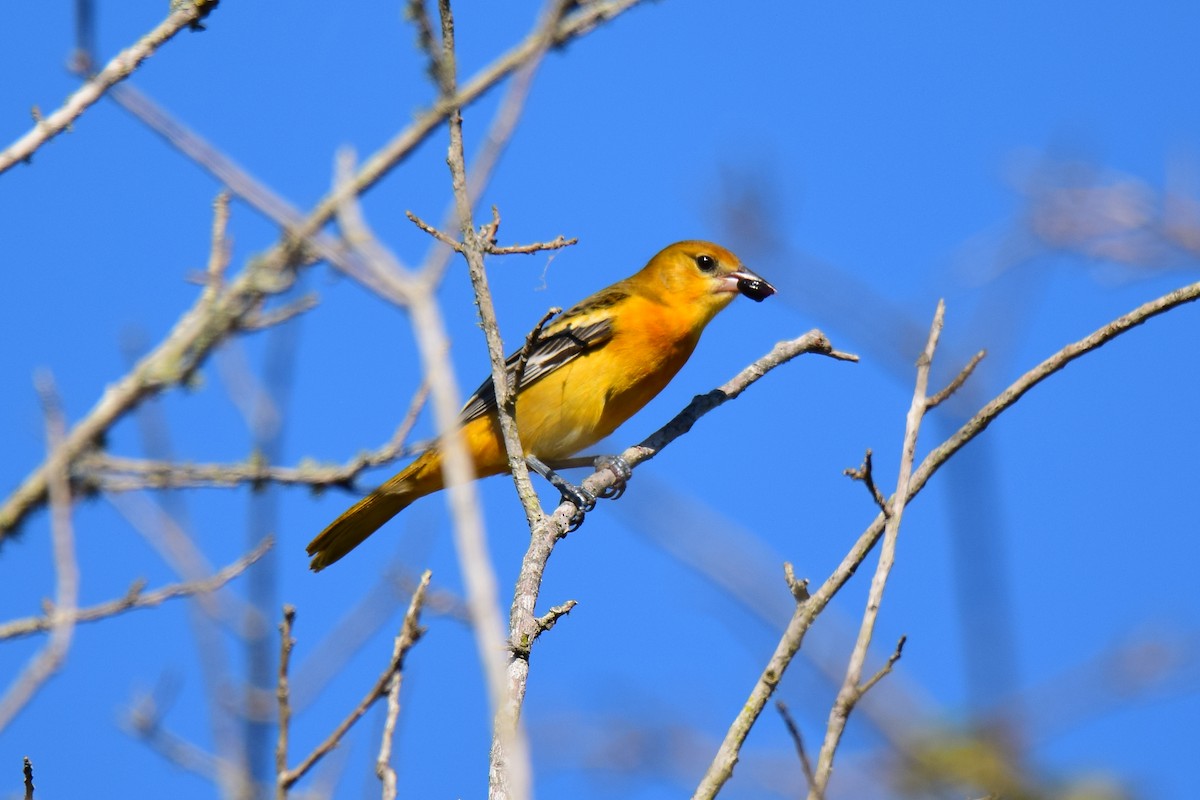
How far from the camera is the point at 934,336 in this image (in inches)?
103

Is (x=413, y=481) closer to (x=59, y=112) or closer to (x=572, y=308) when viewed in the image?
(x=572, y=308)

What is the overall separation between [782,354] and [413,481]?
6.18ft

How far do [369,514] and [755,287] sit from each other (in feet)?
7.74

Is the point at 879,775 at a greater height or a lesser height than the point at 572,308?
lesser

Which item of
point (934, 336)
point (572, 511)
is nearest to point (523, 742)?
point (934, 336)

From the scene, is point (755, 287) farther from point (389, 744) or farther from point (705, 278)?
point (389, 744)

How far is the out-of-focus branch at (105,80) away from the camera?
240 cm

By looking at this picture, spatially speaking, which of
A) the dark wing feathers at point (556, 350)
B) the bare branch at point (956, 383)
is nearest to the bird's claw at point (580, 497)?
the dark wing feathers at point (556, 350)

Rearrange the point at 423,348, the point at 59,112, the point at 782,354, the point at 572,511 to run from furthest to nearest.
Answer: the point at 782,354
the point at 572,511
the point at 59,112
the point at 423,348

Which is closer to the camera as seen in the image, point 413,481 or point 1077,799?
point 1077,799

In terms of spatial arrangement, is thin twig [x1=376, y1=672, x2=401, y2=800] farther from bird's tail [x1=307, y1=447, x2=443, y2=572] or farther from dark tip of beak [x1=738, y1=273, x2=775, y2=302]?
dark tip of beak [x1=738, y1=273, x2=775, y2=302]

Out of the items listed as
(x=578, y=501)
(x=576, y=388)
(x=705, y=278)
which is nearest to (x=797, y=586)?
(x=578, y=501)

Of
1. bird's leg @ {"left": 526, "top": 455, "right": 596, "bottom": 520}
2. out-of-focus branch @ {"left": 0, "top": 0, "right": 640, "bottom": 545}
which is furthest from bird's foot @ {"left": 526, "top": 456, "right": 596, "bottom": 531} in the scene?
out-of-focus branch @ {"left": 0, "top": 0, "right": 640, "bottom": 545}

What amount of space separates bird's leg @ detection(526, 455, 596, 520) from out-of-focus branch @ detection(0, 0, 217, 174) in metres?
2.21
